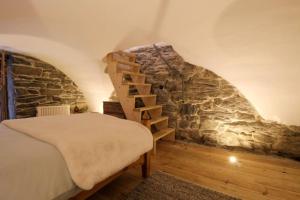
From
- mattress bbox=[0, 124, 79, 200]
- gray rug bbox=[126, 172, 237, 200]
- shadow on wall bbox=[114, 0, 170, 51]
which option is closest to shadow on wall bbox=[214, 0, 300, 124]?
shadow on wall bbox=[114, 0, 170, 51]

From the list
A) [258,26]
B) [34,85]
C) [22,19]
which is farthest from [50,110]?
[258,26]

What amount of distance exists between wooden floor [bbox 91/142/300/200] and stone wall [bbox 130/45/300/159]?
215mm

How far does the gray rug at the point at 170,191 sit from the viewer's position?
1568 millimetres

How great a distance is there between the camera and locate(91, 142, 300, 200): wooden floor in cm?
167

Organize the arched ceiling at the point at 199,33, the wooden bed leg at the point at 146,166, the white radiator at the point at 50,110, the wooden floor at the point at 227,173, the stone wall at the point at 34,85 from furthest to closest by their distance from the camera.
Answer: the white radiator at the point at 50,110
the stone wall at the point at 34,85
the wooden bed leg at the point at 146,166
the wooden floor at the point at 227,173
the arched ceiling at the point at 199,33

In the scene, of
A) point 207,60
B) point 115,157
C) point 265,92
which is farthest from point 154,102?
point 115,157

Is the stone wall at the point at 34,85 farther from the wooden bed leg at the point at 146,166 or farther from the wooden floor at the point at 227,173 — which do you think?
the wooden bed leg at the point at 146,166

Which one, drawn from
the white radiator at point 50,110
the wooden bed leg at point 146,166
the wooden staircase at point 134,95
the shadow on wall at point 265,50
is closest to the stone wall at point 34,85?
the white radiator at point 50,110

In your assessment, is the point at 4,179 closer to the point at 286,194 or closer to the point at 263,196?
the point at 263,196

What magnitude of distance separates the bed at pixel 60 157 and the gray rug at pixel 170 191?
1.27 feet

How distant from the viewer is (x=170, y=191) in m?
1.66

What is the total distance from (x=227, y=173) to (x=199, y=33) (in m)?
1.63

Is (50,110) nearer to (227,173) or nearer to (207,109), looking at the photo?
(207,109)

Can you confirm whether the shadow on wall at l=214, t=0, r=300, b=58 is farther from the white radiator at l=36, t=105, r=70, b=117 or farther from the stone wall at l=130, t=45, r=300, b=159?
the white radiator at l=36, t=105, r=70, b=117
